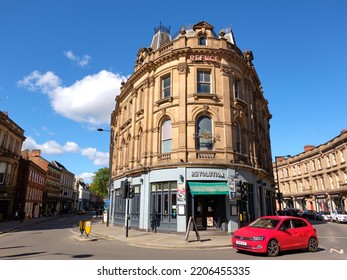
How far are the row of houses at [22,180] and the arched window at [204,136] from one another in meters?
28.9

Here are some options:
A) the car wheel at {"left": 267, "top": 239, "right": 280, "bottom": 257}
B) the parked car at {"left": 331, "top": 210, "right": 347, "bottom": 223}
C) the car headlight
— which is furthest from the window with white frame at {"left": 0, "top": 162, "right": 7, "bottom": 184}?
the parked car at {"left": 331, "top": 210, "right": 347, "bottom": 223}

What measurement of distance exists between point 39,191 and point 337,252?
49820 millimetres

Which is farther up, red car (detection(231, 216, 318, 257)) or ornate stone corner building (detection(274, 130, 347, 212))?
ornate stone corner building (detection(274, 130, 347, 212))

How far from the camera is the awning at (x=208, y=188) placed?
17.0 metres

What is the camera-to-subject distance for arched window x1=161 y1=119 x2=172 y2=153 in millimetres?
19859

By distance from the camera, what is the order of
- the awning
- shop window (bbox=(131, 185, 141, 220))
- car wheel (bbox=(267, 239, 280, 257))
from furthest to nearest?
shop window (bbox=(131, 185, 141, 220)) → the awning → car wheel (bbox=(267, 239, 280, 257))

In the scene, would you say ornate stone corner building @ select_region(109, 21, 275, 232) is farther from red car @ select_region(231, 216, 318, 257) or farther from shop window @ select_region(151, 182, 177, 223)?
red car @ select_region(231, 216, 318, 257)

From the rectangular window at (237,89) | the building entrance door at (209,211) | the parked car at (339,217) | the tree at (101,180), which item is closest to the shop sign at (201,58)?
the rectangular window at (237,89)

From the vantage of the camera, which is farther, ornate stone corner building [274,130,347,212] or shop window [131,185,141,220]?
ornate stone corner building [274,130,347,212]

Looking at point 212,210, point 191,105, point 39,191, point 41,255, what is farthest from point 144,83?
point 39,191

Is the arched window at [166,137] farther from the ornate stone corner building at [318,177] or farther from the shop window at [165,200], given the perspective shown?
the ornate stone corner building at [318,177]

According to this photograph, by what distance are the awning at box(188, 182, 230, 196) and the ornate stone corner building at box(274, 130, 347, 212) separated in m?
22.6

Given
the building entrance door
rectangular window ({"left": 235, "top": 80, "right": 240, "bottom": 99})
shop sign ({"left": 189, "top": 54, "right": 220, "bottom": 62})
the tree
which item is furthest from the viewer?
the tree
